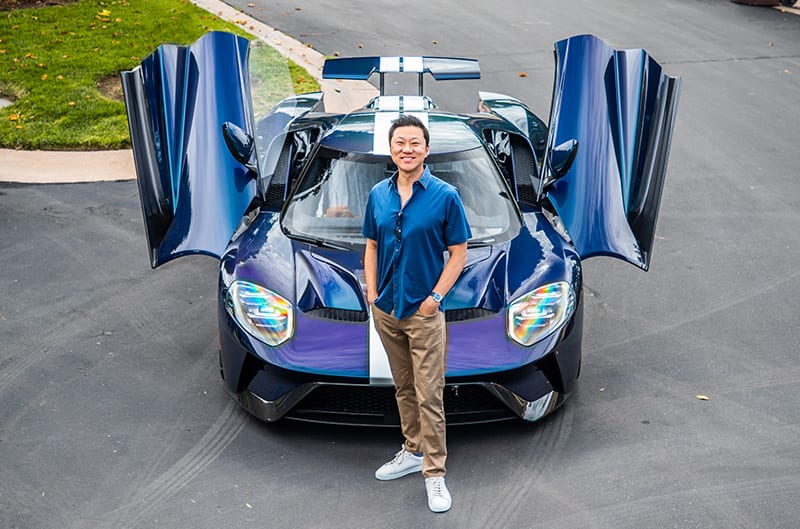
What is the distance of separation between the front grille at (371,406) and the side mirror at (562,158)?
163 cm

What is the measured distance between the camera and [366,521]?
4754 millimetres

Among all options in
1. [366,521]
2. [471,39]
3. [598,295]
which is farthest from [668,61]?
[366,521]

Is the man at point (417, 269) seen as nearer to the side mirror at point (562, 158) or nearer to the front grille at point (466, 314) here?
the front grille at point (466, 314)

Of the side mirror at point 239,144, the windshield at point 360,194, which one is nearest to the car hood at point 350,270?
the windshield at point 360,194

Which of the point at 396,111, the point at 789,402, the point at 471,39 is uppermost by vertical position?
the point at 396,111

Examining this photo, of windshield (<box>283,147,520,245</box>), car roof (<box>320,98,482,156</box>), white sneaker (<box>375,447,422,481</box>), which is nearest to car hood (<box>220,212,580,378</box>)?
windshield (<box>283,147,520,245</box>)

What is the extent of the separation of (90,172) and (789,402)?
6851mm

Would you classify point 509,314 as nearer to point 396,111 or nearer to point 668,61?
point 396,111

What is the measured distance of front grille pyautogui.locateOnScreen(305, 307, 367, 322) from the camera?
5.27m

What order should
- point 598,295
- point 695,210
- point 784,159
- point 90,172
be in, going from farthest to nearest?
point 784,159 < point 90,172 < point 695,210 < point 598,295

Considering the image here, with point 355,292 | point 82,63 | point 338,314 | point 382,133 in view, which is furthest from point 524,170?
point 82,63

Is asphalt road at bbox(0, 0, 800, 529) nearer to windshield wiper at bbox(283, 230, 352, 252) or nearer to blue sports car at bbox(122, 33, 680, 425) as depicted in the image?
blue sports car at bbox(122, 33, 680, 425)

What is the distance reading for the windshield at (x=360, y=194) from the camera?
5.86 metres

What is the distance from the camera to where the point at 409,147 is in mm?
4504
